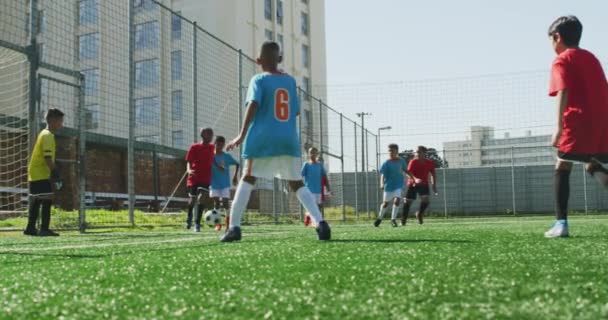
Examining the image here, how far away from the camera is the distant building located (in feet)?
81.9

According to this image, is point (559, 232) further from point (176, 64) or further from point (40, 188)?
point (176, 64)

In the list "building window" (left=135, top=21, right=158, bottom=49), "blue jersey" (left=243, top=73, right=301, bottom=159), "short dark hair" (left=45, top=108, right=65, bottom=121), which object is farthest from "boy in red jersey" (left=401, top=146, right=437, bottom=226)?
"blue jersey" (left=243, top=73, right=301, bottom=159)

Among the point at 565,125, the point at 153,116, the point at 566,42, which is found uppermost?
the point at 153,116

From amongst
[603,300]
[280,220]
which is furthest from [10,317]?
[280,220]

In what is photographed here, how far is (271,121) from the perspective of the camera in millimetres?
5730

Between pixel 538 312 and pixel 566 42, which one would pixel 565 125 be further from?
pixel 538 312

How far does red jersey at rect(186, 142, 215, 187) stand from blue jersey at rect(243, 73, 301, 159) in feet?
19.7

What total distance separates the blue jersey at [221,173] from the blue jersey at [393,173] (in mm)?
3607

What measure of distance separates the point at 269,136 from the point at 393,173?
8.74m

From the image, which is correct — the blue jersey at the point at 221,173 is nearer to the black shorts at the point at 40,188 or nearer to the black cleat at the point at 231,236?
the black shorts at the point at 40,188

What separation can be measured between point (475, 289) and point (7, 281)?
225 cm

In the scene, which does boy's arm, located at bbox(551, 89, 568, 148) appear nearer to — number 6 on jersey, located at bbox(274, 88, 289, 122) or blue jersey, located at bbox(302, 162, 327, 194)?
number 6 on jersey, located at bbox(274, 88, 289, 122)

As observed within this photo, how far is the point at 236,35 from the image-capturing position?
3681 centimetres

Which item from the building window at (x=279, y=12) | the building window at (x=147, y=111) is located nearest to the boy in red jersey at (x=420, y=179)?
the building window at (x=147, y=111)
